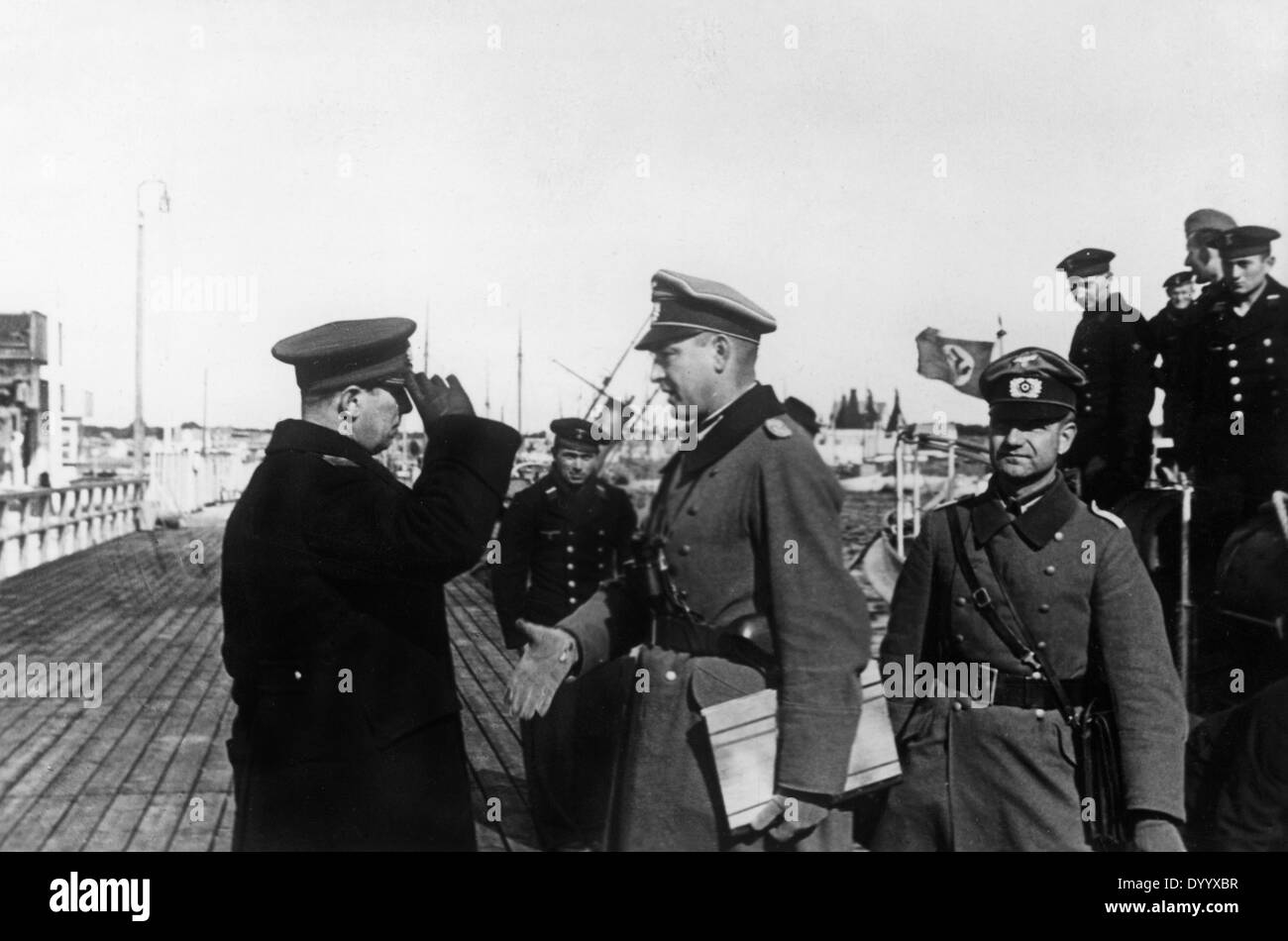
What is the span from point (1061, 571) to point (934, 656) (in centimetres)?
36

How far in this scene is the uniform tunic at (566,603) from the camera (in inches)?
136

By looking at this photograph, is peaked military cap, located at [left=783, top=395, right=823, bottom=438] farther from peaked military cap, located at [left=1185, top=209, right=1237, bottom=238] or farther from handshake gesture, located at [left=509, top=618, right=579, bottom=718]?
peaked military cap, located at [left=1185, top=209, right=1237, bottom=238]

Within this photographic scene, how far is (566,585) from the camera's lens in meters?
3.82

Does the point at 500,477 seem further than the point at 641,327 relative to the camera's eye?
No

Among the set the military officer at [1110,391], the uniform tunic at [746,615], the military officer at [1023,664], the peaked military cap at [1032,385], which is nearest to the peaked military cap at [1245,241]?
the military officer at [1110,391]

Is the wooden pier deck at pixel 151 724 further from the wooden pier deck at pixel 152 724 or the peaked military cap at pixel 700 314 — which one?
the peaked military cap at pixel 700 314

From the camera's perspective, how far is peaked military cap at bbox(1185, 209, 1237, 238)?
3.70 m

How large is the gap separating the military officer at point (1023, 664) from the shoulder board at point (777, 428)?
587 mm

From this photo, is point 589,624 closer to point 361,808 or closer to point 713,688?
point 713,688

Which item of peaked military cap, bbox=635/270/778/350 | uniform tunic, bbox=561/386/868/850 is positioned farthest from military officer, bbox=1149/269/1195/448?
uniform tunic, bbox=561/386/868/850

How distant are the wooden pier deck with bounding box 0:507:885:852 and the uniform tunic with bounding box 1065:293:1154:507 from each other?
1.08m
